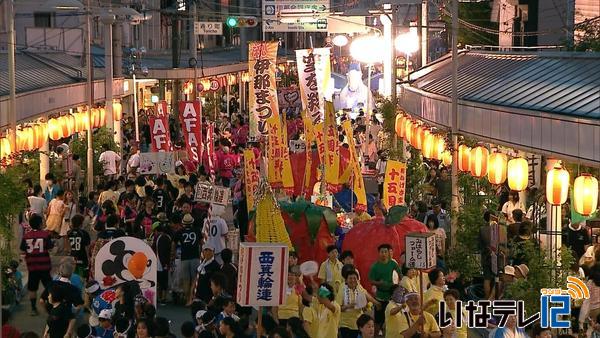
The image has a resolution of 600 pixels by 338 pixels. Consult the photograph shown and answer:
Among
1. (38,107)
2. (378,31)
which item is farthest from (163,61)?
(38,107)

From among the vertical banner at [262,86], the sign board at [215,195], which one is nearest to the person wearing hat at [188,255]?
the sign board at [215,195]

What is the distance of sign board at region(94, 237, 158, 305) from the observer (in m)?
14.7

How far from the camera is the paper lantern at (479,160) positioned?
19578 millimetres

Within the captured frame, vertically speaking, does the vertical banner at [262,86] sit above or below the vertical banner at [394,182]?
above

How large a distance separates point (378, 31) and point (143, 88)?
37.4 feet

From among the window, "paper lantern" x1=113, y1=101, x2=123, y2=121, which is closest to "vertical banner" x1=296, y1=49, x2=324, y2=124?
"paper lantern" x1=113, y1=101, x2=123, y2=121

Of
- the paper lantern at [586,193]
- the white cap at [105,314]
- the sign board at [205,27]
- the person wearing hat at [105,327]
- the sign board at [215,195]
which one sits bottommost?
the person wearing hat at [105,327]

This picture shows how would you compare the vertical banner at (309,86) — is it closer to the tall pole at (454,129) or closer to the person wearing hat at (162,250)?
the tall pole at (454,129)

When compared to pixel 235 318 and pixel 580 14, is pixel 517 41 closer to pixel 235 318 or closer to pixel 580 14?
pixel 580 14

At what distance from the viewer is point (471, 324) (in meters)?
13.9

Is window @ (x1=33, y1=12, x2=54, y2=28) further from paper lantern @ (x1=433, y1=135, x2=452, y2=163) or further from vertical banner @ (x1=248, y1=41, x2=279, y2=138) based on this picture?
paper lantern @ (x1=433, y1=135, x2=452, y2=163)

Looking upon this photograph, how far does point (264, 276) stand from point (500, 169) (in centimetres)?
704

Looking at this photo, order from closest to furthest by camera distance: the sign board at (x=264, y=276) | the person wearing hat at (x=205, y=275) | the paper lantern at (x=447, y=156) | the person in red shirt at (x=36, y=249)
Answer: the sign board at (x=264, y=276)
the person wearing hat at (x=205, y=275)
the person in red shirt at (x=36, y=249)
the paper lantern at (x=447, y=156)

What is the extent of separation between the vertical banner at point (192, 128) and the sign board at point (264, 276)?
17.2 metres
